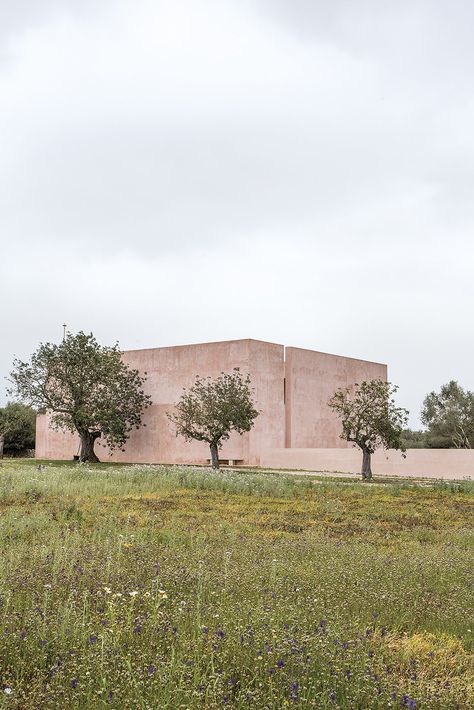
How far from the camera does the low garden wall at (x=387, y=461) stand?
98.7 feet

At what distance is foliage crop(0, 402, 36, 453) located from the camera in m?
51.7

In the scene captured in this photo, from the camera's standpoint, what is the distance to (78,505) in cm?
1248

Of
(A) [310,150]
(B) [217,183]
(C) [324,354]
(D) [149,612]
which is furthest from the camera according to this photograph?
(C) [324,354]

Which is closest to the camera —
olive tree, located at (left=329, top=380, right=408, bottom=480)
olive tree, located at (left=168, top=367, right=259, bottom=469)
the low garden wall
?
olive tree, located at (left=329, top=380, right=408, bottom=480)

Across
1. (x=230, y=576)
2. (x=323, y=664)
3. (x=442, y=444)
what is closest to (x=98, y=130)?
(x=230, y=576)

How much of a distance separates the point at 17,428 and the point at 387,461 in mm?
28733

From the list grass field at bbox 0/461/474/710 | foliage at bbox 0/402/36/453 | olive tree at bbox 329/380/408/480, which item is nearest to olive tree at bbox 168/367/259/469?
olive tree at bbox 329/380/408/480

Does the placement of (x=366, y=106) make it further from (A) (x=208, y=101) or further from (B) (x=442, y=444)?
(B) (x=442, y=444)

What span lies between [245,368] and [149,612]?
101 ft

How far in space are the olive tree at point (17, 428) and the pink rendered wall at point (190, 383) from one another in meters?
12.3

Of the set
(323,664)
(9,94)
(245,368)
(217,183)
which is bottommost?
(323,664)

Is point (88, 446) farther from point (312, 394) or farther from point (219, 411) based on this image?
point (219, 411)

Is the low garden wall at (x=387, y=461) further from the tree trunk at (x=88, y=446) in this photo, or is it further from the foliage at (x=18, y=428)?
the foliage at (x=18, y=428)

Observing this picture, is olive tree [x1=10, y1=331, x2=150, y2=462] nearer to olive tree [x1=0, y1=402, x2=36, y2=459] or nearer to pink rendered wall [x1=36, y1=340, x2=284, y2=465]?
pink rendered wall [x1=36, y1=340, x2=284, y2=465]
